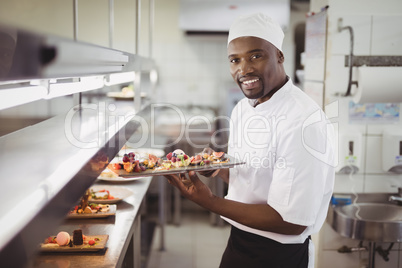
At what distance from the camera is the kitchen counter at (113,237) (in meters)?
1.79

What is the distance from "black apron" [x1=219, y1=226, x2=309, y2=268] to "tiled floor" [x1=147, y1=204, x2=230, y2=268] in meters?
2.07

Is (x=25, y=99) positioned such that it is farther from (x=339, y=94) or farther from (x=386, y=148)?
(x=386, y=148)

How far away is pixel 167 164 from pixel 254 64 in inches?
23.0

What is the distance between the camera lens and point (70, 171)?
1186mm

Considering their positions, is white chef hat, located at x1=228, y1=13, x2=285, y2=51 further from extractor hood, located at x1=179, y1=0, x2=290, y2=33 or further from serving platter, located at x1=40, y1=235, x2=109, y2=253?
extractor hood, located at x1=179, y1=0, x2=290, y2=33

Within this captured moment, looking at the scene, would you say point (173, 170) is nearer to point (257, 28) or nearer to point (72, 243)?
point (72, 243)

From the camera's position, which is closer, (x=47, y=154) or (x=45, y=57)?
(x=45, y=57)

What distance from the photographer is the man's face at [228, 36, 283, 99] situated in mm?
1910

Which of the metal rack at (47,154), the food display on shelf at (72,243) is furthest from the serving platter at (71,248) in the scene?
the metal rack at (47,154)

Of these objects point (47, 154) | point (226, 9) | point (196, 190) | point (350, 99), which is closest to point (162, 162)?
point (196, 190)

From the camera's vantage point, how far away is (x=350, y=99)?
291 cm

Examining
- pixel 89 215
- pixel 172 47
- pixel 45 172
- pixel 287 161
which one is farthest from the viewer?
pixel 172 47

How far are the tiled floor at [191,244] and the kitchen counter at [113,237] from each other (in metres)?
1.37

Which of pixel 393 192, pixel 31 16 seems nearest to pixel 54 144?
pixel 393 192
